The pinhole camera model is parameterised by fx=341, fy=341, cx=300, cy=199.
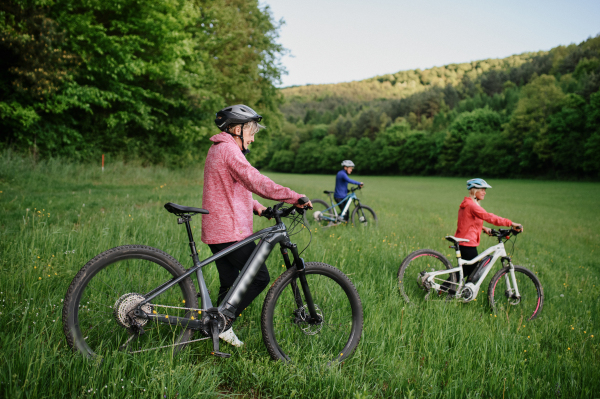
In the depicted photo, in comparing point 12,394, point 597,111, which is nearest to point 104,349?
point 12,394

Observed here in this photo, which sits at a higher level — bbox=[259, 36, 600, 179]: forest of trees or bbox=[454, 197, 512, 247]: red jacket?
bbox=[259, 36, 600, 179]: forest of trees

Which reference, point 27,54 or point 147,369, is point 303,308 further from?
point 27,54

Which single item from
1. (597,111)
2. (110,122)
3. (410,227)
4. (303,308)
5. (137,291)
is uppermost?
(597,111)

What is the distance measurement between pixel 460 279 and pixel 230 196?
3.57 metres

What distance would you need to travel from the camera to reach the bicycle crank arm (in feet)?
8.09

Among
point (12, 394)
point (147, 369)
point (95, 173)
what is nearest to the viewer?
point (12, 394)

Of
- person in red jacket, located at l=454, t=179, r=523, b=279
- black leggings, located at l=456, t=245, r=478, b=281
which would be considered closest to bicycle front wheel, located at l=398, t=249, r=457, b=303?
black leggings, located at l=456, t=245, r=478, b=281

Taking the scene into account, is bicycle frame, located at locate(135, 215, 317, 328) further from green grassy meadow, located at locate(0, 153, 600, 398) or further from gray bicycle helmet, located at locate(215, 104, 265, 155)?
gray bicycle helmet, located at locate(215, 104, 265, 155)

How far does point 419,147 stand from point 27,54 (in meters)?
72.1

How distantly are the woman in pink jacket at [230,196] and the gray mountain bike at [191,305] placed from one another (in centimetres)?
15

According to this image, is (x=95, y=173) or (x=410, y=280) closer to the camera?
(x=410, y=280)

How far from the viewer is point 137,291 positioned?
2629 mm

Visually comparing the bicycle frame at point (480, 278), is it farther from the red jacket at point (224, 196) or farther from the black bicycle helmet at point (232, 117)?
the black bicycle helmet at point (232, 117)

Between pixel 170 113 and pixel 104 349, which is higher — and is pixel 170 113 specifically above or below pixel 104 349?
above
